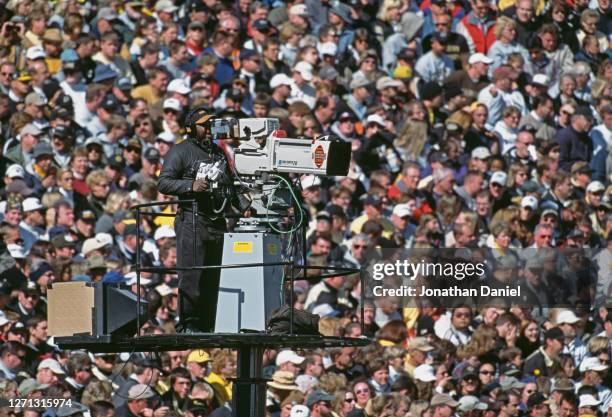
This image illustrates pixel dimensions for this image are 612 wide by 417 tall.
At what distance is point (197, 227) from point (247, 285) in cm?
77

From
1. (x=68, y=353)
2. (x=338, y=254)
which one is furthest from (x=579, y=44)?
(x=68, y=353)

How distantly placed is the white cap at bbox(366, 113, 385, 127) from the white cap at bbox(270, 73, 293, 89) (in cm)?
135

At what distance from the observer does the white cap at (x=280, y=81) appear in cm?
2894

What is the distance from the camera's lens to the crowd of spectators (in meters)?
24.1

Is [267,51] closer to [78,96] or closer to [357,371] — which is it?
[78,96]

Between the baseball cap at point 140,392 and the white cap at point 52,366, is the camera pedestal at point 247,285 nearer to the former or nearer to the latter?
the baseball cap at point 140,392

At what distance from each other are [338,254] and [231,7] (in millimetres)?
6224

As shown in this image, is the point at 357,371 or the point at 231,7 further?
the point at 231,7

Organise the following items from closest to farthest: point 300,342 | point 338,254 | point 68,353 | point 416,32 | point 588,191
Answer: point 300,342 → point 68,353 → point 338,254 → point 588,191 → point 416,32

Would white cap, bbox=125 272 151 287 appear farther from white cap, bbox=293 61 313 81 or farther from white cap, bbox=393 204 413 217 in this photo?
white cap, bbox=293 61 313 81

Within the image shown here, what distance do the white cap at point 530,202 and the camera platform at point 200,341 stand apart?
29.3 feet

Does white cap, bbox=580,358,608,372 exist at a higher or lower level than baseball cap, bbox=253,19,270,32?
lower

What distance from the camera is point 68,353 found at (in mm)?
24047

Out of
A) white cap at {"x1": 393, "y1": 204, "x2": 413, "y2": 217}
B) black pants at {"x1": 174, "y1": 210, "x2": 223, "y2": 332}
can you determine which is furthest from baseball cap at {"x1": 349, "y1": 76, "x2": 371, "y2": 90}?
black pants at {"x1": 174, "y1": 210, "x2": 223, "y2": 332}
